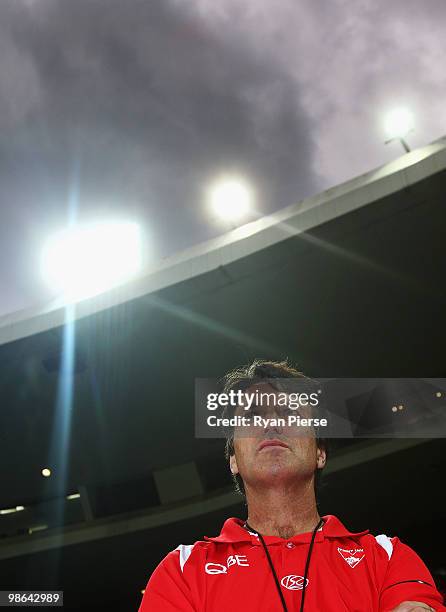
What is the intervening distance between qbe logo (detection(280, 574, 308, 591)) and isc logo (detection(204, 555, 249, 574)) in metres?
0.15

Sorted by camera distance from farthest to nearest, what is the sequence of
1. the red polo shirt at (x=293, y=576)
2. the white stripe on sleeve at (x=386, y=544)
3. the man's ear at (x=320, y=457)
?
the man's ear at (x=320, y=457) < the white stripe on sleeve at (x=386, y=544) < the red polo shirt at (x=293, y=576)

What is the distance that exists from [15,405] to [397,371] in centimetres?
946

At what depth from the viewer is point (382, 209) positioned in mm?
6867

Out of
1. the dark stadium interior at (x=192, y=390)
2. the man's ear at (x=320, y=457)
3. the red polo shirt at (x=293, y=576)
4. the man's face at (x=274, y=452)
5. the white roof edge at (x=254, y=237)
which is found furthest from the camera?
the dark stadium interior at (x=192, y=390)

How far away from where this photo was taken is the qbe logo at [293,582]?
174 cm

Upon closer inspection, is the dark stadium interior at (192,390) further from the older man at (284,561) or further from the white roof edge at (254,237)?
the older man at (284,561)

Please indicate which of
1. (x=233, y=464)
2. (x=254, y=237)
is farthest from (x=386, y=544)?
(x=254, y=237)

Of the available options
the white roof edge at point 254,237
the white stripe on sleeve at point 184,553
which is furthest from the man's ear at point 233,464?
the white roof edge at point 254,237

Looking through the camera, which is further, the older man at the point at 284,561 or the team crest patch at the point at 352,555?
the team crest patch at the point at 352,555

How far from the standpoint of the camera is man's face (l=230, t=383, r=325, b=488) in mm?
1932

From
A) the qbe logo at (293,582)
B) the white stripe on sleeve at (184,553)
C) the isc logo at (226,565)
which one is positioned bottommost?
the qbe logo at (293,582)

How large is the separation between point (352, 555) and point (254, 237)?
19.0 feet

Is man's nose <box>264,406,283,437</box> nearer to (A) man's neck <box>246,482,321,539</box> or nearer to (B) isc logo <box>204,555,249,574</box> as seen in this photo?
(A) man's neck <box>246,482,321,539</box>

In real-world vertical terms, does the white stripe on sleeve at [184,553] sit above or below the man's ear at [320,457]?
below
